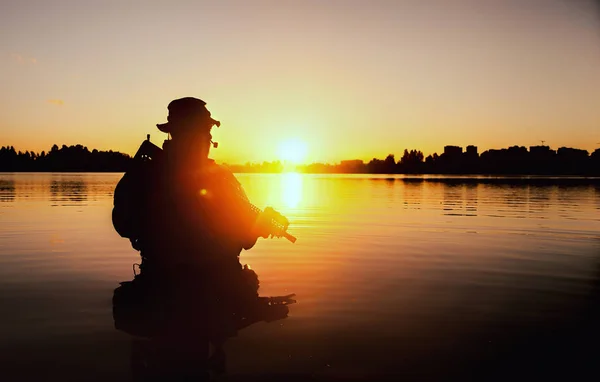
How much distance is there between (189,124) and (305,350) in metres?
4.63

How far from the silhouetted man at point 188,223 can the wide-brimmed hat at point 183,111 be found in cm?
2

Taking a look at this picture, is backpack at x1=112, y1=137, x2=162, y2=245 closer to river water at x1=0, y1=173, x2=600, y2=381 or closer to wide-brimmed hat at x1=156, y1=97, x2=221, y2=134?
wide-brimmed hat at x1=156, y1=97, x2=221, y2=134

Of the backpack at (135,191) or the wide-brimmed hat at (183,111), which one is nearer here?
the backpack at (135,191)

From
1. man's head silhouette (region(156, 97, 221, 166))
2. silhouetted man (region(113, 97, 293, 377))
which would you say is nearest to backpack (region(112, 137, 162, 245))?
silhouetted man (region(113, 97, 293, 377))

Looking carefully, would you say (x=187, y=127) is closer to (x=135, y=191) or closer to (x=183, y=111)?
(x=183, y=111)

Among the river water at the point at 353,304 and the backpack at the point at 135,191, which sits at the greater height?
the backpack at the point at 135,191

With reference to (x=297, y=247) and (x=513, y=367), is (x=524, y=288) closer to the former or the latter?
(x=513, y=367)

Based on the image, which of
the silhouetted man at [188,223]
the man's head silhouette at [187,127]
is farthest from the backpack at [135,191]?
the man's head silhouette at [187,127]

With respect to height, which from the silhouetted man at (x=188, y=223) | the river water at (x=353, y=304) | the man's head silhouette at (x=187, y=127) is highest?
the man's head silhouette at (x=187, y=127)

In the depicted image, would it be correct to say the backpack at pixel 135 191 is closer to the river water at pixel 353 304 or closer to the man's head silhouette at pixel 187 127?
the man's head silhouette at pixel 187 127

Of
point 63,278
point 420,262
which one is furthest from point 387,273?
point 63,278

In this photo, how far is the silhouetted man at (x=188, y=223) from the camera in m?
8.38

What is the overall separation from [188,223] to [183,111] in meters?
2.13

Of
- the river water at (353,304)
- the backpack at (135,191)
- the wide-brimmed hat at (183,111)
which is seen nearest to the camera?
the river water at (353,304)
